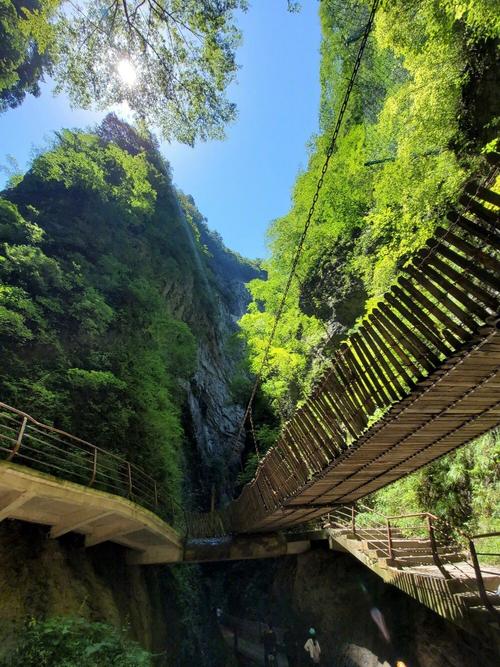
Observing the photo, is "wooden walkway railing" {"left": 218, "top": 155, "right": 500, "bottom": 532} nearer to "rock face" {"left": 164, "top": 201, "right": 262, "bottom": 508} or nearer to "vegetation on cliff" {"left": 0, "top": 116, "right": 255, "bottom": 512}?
"vegetation on cliff" {"left": 0, "top": 116, "right": 255, "bottom": 512}

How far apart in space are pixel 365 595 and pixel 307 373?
856 cm

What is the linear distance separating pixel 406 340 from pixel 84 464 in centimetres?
663

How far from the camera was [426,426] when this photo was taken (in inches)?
146

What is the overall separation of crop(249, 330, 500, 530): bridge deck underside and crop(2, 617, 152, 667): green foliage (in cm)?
323

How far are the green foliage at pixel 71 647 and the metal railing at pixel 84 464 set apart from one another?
1870mm

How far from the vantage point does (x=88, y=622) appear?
5566mm

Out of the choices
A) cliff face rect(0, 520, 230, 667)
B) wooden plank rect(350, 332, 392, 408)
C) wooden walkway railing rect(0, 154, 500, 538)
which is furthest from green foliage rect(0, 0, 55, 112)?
cliff face rect(0, 520, 230, 667)

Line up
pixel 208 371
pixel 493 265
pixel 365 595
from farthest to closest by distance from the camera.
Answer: pixel 208 371
pixel 365 595
pixel 493 265

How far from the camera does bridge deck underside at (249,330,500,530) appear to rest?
2.74 meters

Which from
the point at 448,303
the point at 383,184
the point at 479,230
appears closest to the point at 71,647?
the point at 448,303

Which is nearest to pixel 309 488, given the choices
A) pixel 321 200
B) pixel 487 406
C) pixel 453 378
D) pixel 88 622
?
pixel 487 406

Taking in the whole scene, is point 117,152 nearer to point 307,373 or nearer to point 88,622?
point 307,373

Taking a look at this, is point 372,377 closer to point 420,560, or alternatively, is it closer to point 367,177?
point 420,560

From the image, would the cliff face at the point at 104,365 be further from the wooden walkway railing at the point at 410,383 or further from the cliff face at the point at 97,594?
the wooden walkway railing at the point at 410,383
